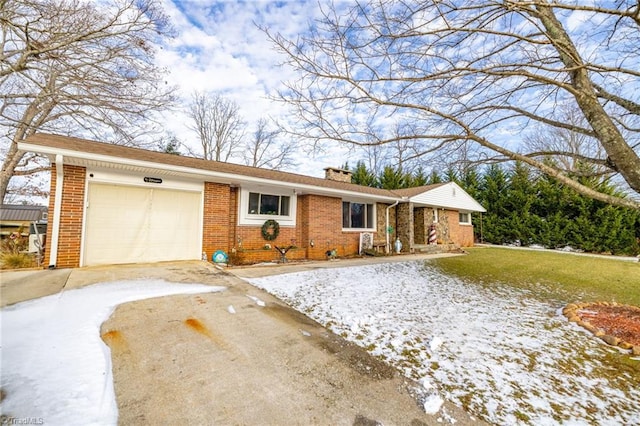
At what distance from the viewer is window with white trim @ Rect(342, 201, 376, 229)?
1140cm

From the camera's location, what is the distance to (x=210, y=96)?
2106cm

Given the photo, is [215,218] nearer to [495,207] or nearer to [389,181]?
[389,181]

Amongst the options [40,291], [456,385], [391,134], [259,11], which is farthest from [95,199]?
[456,385]

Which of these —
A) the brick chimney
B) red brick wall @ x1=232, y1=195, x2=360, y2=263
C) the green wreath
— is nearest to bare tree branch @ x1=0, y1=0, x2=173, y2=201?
red brick wall @ x1=232, y1=195, x2=360, y2=263

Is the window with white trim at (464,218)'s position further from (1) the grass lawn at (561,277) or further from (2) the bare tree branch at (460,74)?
(2) the bare tree branch at (460,74)

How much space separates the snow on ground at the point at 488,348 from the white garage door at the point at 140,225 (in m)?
3.00

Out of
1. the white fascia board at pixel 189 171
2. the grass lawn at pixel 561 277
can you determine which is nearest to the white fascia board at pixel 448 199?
the white fascia board at pixel 189 171

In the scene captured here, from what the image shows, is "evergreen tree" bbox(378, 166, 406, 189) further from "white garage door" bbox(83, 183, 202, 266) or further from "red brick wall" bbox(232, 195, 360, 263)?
"white garage door" bbox(83, 183, 202, 266)

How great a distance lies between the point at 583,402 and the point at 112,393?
3.68 meters

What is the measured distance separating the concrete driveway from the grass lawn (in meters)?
5.45

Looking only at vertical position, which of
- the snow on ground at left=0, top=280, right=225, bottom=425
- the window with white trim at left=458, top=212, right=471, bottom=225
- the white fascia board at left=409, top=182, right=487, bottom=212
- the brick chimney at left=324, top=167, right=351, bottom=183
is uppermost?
the brick chimney at left=324, top=167, right=351, bottom=183

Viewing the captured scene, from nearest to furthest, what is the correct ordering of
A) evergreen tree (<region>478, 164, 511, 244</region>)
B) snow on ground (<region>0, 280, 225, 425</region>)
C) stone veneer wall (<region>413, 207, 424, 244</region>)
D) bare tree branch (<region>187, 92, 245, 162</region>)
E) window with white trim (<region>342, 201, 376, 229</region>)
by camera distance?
snow on ground (<region>0, 280, 225, 425</region>) < window with white trim (<region>342, 201, 376, 229</region>) < stone veneer wall (<region>413, 207, 424, 244</region>) < evergreen tree (<region>478, 164, 511, 244</region>) < bare tree branch (<region>187, 92, 245, 162</region>)

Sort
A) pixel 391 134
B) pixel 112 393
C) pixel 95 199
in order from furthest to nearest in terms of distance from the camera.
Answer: pixel 95 199
pixel 391 134
pixel 112 393

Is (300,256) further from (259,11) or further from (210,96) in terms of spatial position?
(210,96)
